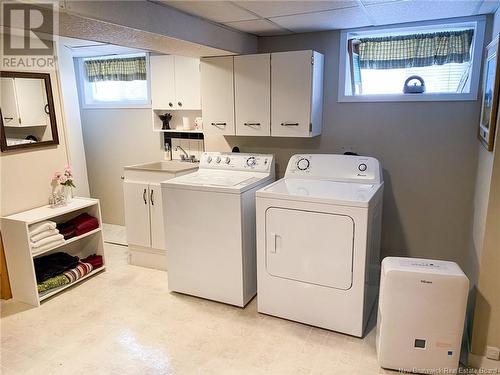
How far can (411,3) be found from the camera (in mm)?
2387

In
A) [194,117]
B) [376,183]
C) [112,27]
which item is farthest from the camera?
[194,117]

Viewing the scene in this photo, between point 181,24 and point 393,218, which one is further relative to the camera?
point 393,218

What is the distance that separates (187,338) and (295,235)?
1044 millimetres

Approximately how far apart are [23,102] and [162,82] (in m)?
1.32

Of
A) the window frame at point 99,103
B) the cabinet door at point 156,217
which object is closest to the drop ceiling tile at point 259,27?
the window frame at point 99,103

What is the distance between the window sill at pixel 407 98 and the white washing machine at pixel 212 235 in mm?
1061

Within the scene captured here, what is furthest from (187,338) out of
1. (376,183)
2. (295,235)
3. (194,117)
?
(194,117)

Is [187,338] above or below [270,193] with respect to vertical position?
below

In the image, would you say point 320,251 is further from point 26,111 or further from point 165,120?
point 26,111

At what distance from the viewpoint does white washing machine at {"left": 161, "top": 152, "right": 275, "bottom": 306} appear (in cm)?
282

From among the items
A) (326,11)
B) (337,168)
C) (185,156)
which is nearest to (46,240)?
(185,156)

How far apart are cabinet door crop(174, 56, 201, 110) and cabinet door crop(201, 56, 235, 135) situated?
0.34m

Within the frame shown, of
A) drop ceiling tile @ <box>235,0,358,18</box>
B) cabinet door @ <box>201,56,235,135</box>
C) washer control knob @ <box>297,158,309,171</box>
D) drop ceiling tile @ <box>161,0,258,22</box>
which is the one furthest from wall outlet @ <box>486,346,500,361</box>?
→ drop ceiling tile @ <box>161,0,258,22</box>

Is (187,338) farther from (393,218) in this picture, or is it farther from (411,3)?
(411,3)
